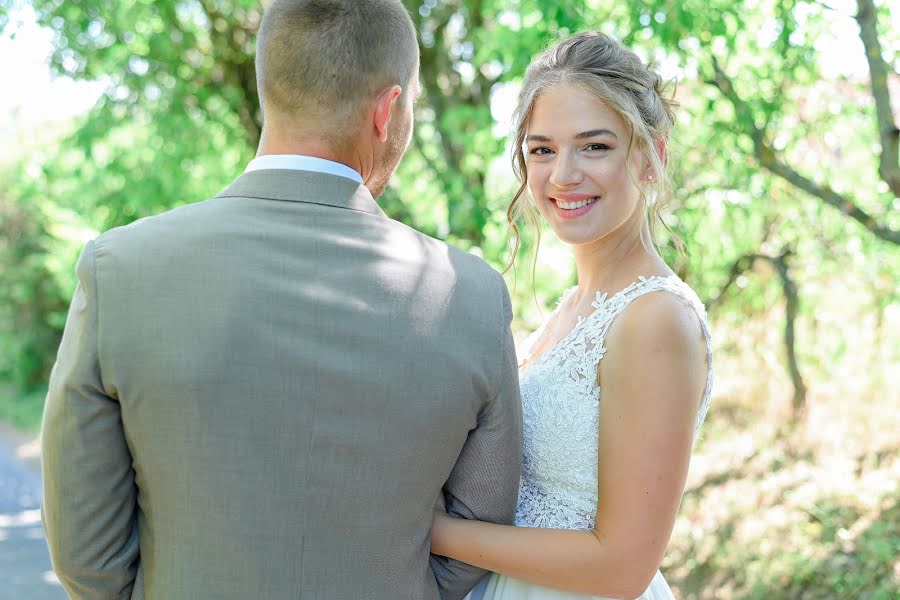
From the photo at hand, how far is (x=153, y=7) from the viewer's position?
7352mm

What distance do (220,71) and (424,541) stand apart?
7.41 metres


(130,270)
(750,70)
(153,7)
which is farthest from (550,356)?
(153,7)

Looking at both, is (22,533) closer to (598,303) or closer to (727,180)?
(727,180)

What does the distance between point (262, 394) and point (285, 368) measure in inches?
2.3

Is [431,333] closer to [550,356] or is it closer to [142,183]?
[550,356]

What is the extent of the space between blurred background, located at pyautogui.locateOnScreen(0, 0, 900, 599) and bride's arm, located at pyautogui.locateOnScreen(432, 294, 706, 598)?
4.42 ft

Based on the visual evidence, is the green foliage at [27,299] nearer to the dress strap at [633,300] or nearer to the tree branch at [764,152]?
the tree branch at [764,152]

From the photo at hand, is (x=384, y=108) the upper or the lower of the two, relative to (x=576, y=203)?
upper

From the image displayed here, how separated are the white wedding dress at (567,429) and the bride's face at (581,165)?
194mm

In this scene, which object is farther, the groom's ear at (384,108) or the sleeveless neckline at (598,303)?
the sleeveless neckline at (598,303)

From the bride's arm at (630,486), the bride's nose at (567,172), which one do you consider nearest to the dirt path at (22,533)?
the bride's arm at (630,486)

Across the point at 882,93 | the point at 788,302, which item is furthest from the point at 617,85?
the point at 788,302

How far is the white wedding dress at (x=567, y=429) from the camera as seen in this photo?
211cm

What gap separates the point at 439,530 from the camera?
1905 mm
